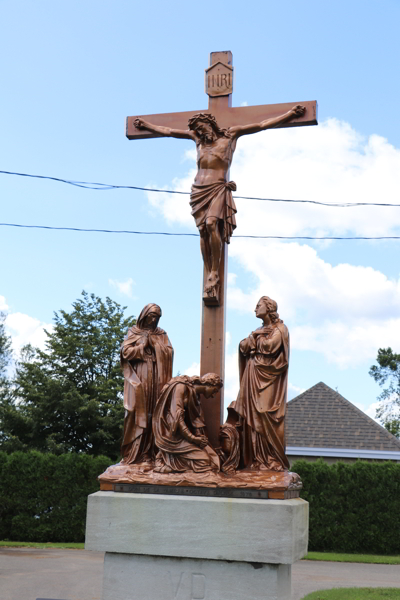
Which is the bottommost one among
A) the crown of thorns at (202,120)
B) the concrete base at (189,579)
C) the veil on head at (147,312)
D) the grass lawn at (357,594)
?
the grass lawn at (357,594)

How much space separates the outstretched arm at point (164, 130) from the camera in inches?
280

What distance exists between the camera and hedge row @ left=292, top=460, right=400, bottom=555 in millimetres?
16078

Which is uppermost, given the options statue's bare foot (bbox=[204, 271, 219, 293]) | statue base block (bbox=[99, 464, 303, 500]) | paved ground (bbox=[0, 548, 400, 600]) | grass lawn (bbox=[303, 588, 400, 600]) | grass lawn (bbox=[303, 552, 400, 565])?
statue's bare foot (bbox=[204, 271, 219, 293])

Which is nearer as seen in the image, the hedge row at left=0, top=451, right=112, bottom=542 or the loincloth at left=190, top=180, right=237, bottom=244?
the loincloth at left=190, top=180, right=237, bottom=244

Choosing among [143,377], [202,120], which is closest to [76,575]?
[143,377]

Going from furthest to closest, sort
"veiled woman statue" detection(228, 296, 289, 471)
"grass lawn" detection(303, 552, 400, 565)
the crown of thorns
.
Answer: "grass lawn" detection(303, 552, 400, 565), the crown of thorns, "veiled woman statue" detection(228, 296, 289, 471)

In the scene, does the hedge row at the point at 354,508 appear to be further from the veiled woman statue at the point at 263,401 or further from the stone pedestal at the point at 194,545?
the stone pedestal at the point at 194,545

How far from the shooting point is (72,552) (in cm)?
1470

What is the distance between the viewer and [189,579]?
5.66m

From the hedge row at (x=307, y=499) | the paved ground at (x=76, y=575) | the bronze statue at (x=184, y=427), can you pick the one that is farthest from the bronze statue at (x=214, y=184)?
the hedge row at (x=307, y=499)

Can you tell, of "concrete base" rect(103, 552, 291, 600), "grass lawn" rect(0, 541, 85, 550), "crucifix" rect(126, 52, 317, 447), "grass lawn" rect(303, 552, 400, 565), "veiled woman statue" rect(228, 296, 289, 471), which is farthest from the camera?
"grass lawn" rect(0, 541, 85, 550)

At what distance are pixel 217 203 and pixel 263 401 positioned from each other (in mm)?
1932

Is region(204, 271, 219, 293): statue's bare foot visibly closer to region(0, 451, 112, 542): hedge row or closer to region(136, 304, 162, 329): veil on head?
region(136, 304, 162, 329): veil on head

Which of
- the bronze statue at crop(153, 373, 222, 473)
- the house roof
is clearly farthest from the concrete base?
the house roof
